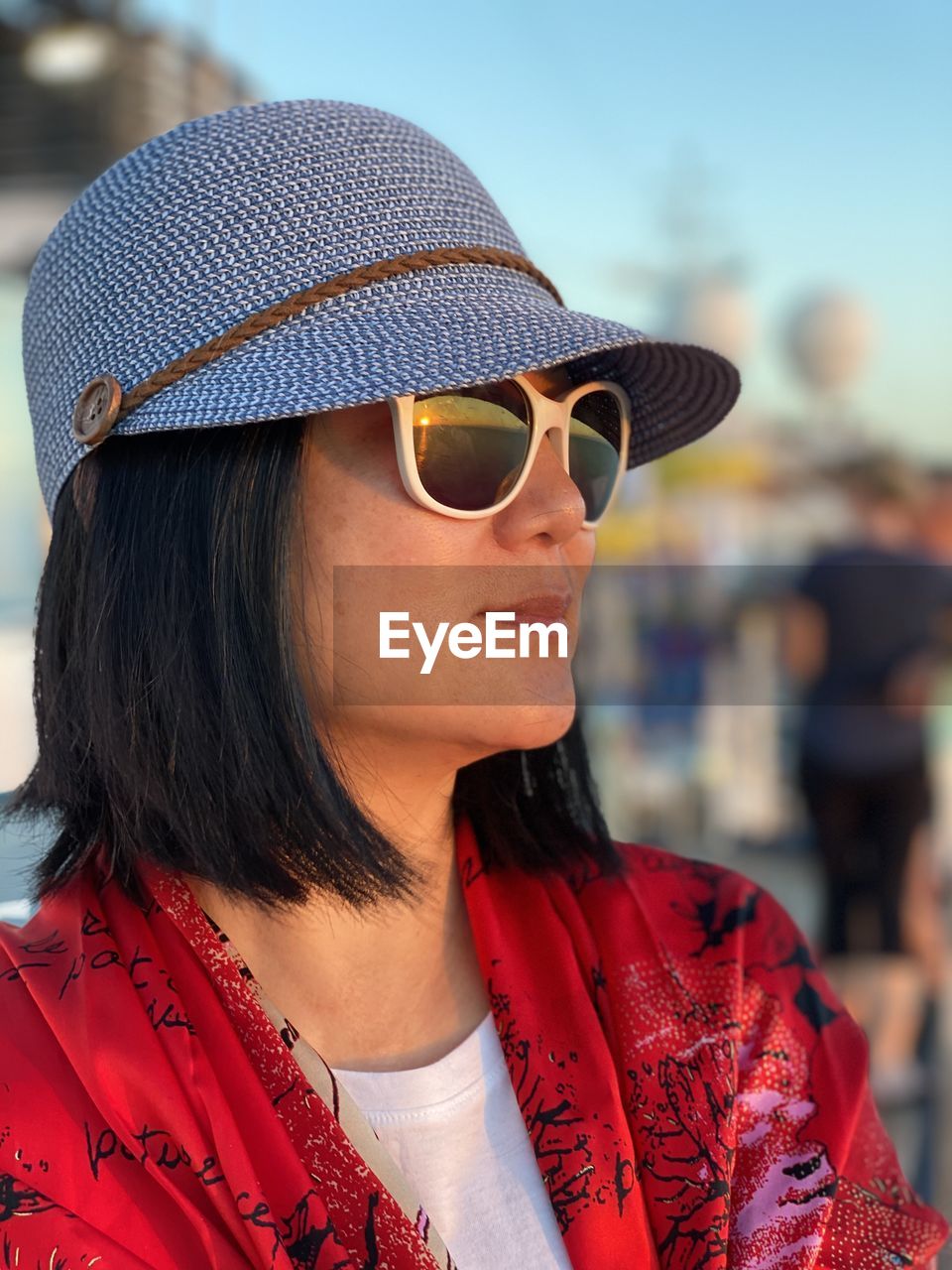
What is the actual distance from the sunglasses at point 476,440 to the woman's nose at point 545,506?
13mm

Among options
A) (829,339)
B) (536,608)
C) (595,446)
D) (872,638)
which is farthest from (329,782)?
(829,339)

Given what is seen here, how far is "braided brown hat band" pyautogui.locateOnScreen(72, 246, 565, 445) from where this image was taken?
3.79ft

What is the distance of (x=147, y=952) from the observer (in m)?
1.19

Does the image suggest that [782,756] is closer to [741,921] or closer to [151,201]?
[741,921]

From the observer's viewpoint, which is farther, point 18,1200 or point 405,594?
point 405,594

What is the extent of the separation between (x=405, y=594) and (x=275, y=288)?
32cm

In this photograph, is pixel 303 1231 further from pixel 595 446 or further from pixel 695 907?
pixel 595 446

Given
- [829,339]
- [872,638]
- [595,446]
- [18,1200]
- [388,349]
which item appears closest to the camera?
[18,1200]

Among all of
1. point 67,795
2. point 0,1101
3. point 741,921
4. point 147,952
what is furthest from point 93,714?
point 741,921

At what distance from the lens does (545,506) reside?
1233 millimetres

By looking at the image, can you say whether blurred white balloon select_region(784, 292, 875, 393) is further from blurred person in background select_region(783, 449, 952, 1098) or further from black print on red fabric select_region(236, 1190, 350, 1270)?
black print on red fabric select_region(236, 1190, 350, 1270)

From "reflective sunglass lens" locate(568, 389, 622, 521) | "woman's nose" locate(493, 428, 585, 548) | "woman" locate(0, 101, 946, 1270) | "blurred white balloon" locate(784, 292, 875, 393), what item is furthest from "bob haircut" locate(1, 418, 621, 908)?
"blurred white balloon" locate(784, 292, 875, 393)

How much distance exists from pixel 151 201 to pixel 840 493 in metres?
4.16

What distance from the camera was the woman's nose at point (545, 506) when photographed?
1218mm
